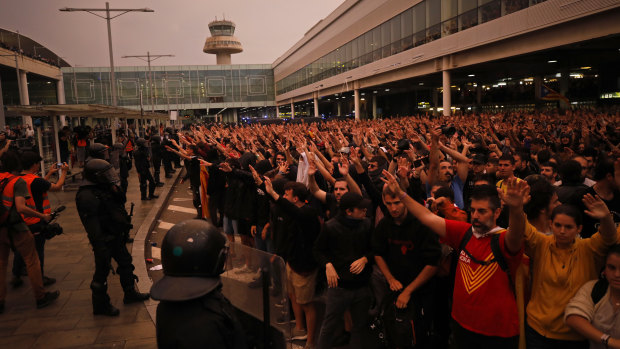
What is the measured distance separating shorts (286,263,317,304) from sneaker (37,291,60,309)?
3465 millimetres

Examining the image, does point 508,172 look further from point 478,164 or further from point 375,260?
point 375,260

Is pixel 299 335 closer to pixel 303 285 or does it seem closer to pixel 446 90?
pixel 303 285

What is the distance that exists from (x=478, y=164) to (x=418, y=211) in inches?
146

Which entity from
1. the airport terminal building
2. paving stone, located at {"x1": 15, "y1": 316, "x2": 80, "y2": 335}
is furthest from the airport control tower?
paving stone, located at {"x1": 15, "y1": 316, "x2": 80, "y2": 335}

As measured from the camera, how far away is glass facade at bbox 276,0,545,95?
20.9 meters

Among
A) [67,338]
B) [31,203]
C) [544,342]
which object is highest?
[31,203]

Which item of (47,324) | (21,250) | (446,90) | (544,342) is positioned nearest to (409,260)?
(544,342)

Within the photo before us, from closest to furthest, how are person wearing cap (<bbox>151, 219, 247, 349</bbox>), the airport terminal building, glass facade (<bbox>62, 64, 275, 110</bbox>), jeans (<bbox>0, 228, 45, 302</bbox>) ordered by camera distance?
1. person wearing cap (<bbox>151, 219, 247, 349</bbox>)
2. jeans (<bbox>0, 228, 45, 302</bbox>)
3. the airport terminal building
4. glass facade (<bbox>62, 64, 275, 110</bbox>)

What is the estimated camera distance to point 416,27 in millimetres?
28469

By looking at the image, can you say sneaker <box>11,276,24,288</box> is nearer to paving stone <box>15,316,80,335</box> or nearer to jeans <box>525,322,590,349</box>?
paving stone <box>15,316,80,335</box>

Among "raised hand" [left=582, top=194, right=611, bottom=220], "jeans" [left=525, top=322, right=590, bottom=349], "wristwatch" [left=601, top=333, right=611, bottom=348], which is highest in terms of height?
"raised hand" [left=582, top=194, right=611, bottom=220]

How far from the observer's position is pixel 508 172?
19.2 ft

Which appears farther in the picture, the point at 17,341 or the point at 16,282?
the point at 16,282

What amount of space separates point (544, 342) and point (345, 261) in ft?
5.78
